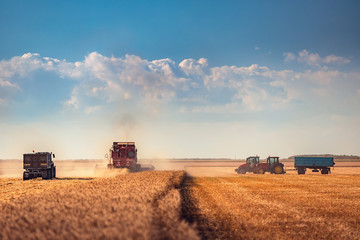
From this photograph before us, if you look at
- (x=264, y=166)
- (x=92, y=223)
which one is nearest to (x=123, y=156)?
(x=264, y=166)

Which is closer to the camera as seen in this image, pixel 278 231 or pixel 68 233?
pixel 68 233

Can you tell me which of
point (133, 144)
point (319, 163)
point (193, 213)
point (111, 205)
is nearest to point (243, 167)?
point (319, 163)

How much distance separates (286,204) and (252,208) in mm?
2736

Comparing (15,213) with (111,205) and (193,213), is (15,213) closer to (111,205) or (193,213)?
(111,205)

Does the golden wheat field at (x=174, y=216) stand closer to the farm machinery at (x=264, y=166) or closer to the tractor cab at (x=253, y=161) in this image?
the farm machinery at (x=264, y=166)

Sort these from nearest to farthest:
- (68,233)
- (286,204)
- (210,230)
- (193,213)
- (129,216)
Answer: (68,233) → (129,216) → (210,230) → (193,213) → (286,204)

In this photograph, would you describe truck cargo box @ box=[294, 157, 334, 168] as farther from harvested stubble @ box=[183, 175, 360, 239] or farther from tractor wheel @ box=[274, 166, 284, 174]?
harvested stubble @ box=[183, 175, 360, 239]

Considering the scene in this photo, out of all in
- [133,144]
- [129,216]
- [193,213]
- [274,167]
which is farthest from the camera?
[274,167]

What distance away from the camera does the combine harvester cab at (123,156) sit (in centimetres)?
4388

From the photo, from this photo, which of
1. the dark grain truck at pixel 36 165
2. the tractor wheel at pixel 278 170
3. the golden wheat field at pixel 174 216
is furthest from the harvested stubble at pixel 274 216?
the tractor wheel at pixel 278 170

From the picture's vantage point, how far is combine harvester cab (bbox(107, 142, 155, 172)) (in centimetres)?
4388

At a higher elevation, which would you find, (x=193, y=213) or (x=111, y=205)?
(x=111, y=205)

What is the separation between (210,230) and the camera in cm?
1279

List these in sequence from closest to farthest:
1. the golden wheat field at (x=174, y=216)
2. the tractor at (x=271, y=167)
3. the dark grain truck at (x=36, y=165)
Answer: the golden wheat field at (x=174, y=216) < the dark grain truck at (x=36, y=165) < the tractor at (x=271, y=167)
